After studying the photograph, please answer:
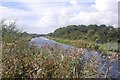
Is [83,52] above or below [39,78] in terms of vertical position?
above

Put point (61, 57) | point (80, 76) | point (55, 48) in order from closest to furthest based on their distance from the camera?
1. point (80, 76)
2. point (61, 57)
3. point (55, 48)

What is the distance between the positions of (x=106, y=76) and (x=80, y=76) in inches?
14.5

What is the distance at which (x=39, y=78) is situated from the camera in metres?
3.87

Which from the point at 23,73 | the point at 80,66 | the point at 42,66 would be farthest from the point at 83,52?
the point at 23,73

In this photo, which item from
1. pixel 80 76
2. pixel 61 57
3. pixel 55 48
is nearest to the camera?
pixel 80 76

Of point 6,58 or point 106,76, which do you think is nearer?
point 106,76

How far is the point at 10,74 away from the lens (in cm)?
395

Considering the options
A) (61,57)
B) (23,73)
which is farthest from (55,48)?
(23,73)

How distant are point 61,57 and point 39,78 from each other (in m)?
0.45

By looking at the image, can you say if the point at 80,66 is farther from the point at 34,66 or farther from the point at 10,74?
the point at 10,74

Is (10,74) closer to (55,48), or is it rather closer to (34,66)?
(34,66)

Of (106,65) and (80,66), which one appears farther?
(106,65)

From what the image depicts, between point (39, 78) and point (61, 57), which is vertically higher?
point (61, 57)

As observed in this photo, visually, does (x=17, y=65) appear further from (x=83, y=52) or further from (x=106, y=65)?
(x=106, y=65)
